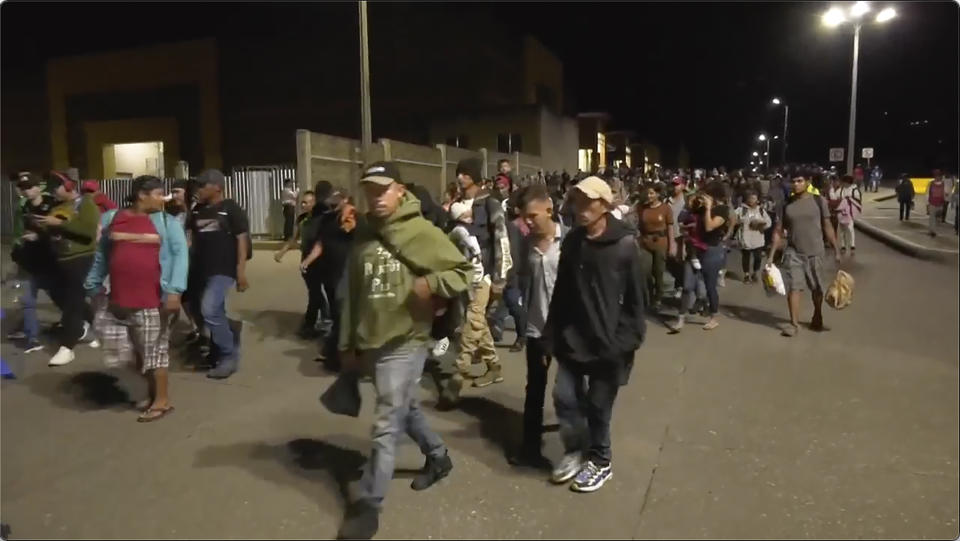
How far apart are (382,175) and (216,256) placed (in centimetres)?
342

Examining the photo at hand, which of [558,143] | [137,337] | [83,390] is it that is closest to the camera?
A: [137,337]

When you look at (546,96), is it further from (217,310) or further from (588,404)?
(588,404)

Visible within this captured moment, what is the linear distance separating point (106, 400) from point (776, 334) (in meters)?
6.72

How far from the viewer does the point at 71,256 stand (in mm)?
7457

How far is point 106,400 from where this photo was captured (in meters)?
6.24

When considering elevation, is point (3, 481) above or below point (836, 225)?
A: below

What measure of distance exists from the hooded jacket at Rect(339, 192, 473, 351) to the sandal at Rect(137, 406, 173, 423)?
8.13 feet

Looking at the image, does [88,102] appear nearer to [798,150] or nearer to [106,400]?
[106,400]

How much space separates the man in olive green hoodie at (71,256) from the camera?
7.41 metres

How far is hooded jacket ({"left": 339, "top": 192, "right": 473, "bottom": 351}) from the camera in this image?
3.91 metres

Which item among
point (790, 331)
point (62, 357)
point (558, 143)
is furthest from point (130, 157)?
point (790, 331)

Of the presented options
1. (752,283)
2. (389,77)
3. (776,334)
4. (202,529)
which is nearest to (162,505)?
(202,529)

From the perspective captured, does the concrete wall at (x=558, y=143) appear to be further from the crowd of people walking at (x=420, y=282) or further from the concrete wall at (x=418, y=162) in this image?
the crowd of people walking at (x=420, y=282)

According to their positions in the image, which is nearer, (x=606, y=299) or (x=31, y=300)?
(x=606, y=299)
